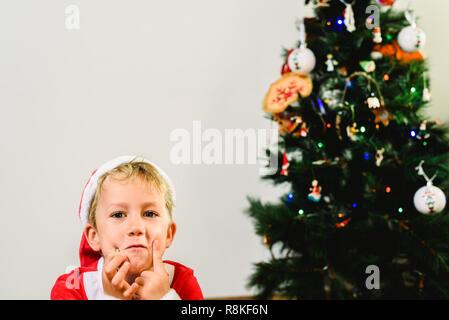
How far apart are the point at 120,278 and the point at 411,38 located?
1.17 metres

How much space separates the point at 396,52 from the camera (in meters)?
1.53

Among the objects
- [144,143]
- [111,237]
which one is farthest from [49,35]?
[111,237]

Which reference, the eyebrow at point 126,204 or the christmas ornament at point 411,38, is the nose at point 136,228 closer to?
the eyebrow at point 126,204

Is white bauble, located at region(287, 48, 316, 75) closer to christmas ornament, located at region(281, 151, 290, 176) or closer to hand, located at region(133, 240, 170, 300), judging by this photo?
christmas ornament, located at region(281, 151, 290, 176)

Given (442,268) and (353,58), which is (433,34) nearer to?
(353,58)

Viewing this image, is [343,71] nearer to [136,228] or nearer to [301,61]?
[301,61]

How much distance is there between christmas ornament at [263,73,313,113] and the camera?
4.82 ft

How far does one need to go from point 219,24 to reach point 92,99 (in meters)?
0.64

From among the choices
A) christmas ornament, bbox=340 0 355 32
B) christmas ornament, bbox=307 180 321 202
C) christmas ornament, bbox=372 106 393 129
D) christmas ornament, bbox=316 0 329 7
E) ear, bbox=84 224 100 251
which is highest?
christmas ornament, bbox=316 0 329 7

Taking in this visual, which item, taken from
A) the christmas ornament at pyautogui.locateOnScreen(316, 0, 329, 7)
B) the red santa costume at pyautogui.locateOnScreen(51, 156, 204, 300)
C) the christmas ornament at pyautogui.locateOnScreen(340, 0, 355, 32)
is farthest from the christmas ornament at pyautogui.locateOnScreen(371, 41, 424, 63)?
the red santa costume at pyautogui.locateOnScreen(51, 156, 204, 300)

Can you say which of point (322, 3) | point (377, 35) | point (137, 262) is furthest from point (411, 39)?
point (137, 262)

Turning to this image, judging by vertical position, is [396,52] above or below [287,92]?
above

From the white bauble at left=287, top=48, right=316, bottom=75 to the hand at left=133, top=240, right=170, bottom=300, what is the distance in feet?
2.66

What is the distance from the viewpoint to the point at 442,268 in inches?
54.0
